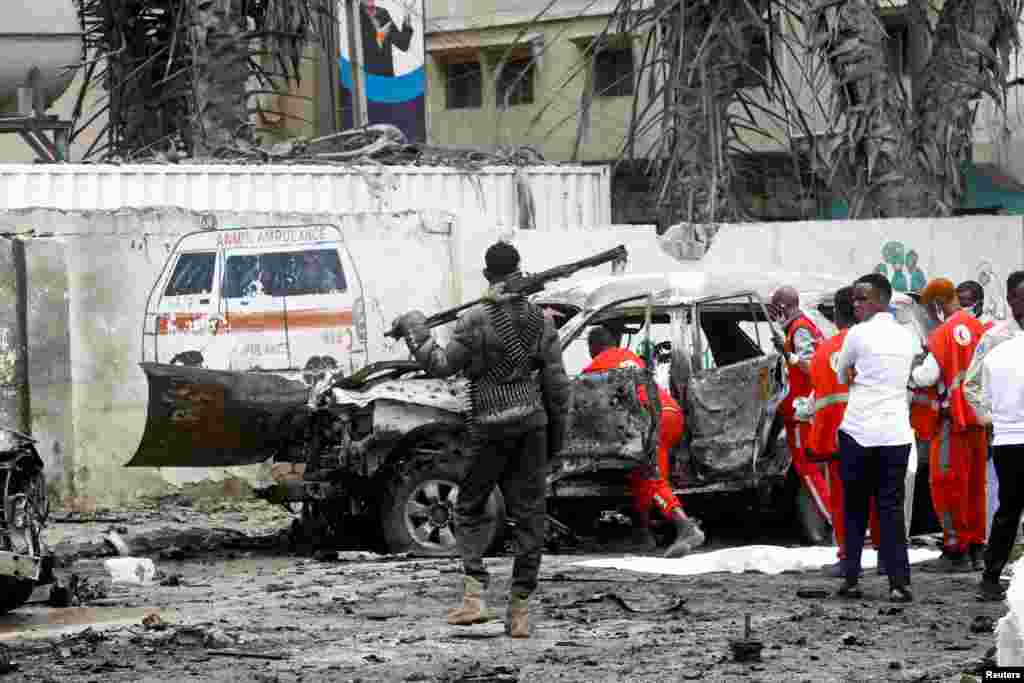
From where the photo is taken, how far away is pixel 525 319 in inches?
381

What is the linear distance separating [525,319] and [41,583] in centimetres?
305

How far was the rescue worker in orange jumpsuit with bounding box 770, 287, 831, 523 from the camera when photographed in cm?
1227

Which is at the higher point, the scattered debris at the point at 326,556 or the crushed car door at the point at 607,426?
the crushed car door at the point at 607,426

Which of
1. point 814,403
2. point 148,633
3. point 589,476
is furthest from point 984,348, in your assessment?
point 148,633

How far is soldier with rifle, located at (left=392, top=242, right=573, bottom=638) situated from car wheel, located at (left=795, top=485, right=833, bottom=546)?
400cm

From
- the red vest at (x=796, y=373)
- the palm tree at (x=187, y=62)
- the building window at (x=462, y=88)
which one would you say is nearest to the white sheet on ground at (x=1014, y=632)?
the red vest at (x=796, y=373)

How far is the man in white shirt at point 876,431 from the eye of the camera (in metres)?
10.4

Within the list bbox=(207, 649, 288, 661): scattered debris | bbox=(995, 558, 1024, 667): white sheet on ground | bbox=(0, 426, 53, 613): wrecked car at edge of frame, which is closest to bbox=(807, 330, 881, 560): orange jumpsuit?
bbox=(207, 649, 288, 661): scattered debris

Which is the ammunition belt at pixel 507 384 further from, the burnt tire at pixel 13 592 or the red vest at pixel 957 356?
the red vest at pixel 957 356

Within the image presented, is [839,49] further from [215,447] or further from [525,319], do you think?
[525,319]

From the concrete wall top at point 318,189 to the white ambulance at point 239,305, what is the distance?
554 millimetres

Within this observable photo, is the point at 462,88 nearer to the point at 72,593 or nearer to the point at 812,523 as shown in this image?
the point at 812,523

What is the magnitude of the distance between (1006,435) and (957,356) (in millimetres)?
1577

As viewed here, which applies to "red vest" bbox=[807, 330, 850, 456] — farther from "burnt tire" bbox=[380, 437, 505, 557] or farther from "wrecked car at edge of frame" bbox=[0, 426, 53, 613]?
"wrecked car at edge of frame" bbox=[0, 426, 53, 613]
